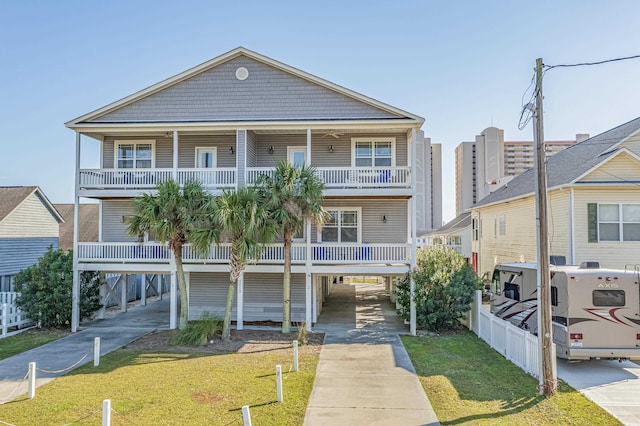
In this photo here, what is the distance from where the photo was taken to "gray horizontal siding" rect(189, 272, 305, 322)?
17.1 m

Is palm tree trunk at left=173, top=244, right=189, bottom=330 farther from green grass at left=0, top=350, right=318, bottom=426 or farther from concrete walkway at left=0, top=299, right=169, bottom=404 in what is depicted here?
green grass at left=0, top=350, right=318, bottom=426

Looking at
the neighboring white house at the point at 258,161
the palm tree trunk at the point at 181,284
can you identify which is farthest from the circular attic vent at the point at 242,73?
the palm tree trunk at the point at 181,284

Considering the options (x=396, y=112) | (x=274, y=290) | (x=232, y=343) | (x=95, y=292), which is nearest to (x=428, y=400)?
(x=232, y=343)

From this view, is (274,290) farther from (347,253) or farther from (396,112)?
(396,112)

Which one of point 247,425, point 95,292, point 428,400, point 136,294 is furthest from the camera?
point 136,294

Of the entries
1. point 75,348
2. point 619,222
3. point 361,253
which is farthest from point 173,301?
point 619,222

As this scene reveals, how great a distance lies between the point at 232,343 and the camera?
13.3 m

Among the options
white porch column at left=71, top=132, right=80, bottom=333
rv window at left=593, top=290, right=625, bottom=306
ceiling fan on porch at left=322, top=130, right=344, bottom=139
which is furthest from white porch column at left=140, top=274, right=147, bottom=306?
rv window at left=593, top=290, right=625, bottom=306

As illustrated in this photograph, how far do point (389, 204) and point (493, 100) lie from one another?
19.5ft

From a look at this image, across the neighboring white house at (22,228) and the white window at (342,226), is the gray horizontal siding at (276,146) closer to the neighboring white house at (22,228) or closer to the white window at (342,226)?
the white window at (342,226)

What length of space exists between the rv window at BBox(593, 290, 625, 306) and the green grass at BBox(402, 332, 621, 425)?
248 cm

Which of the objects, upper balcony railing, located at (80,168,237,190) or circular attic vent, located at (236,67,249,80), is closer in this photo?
upper balcony railing, located at (80,168,237,190)

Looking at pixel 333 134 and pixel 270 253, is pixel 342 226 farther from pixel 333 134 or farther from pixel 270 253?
pixel 333 134

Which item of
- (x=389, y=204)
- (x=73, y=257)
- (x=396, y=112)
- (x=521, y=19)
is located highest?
(x=521, y=19)
